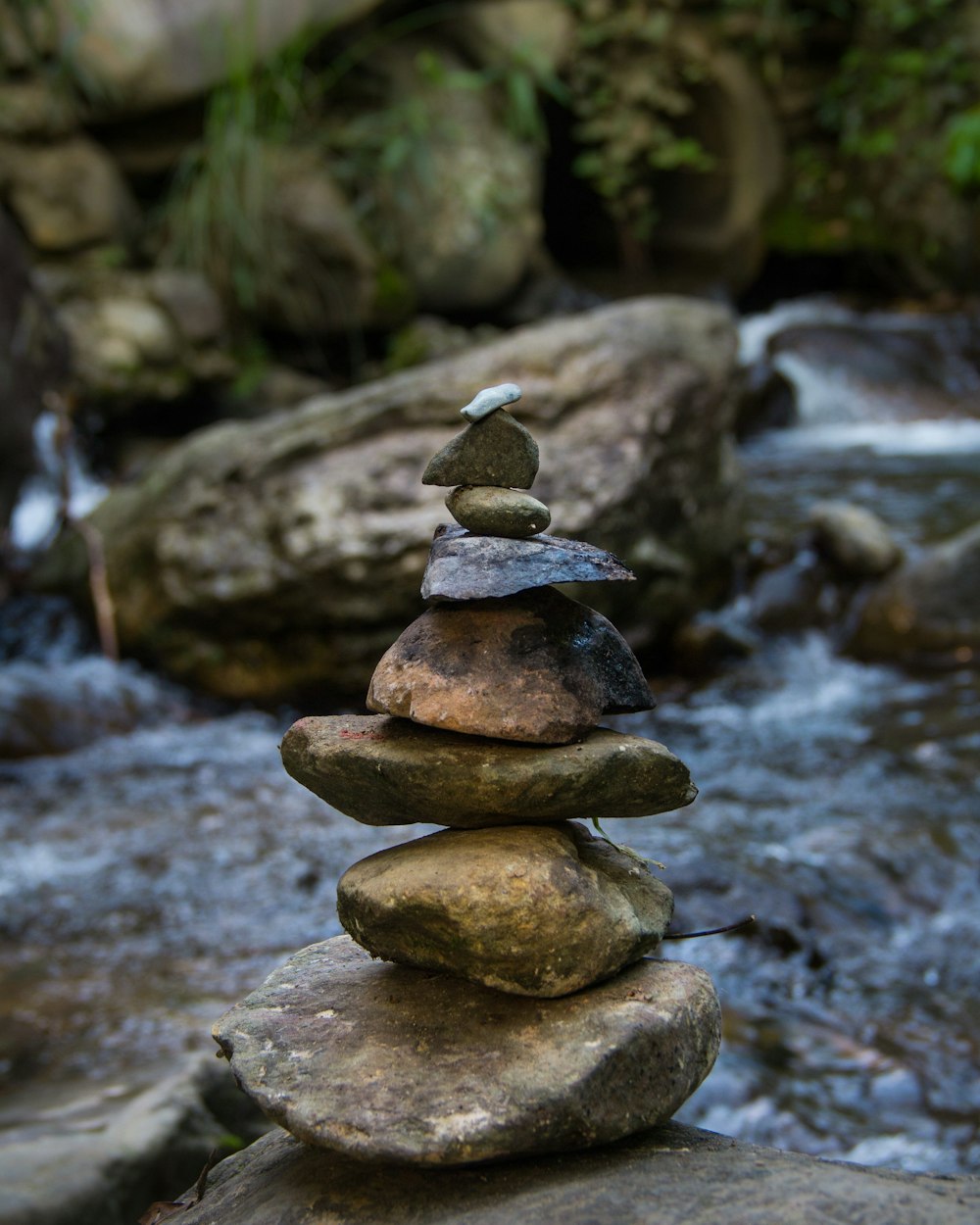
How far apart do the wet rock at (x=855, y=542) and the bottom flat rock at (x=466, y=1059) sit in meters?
5.05

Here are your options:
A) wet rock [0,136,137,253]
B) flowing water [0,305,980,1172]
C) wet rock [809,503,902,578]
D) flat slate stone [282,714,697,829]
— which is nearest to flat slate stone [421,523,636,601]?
flat slate stone [282,714,697,829]

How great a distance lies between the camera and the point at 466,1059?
1.69 metres

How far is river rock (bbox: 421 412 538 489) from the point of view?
6.28 feet

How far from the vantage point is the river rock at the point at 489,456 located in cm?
191

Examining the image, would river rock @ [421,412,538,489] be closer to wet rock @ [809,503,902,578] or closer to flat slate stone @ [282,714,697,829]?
flat slate stone @ [282,714,697,829]

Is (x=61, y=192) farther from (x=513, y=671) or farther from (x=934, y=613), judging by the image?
(x=513, y=671)

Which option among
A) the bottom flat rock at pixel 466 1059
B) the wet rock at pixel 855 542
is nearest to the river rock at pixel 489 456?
the bottom flat rock at pixel 466 1059

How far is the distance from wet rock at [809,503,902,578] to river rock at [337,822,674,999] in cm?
507

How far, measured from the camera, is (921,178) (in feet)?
40.3

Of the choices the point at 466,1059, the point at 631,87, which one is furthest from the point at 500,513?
the point at 631,87

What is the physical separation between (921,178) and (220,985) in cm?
1163

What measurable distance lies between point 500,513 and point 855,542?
16.8 feet

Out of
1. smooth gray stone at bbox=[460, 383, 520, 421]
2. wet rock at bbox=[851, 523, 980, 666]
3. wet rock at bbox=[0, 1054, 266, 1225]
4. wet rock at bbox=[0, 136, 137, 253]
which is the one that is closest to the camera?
smooth gray stone at bbox=[460, 383, 520, 421]

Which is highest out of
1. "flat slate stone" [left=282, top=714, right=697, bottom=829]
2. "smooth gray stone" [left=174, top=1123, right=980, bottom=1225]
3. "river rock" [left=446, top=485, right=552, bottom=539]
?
"river rock" [left=446, top=485, right=552, bottom=539]
